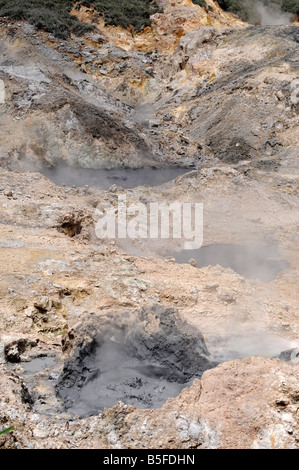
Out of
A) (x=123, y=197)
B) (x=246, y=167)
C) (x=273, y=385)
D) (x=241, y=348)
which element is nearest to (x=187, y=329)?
(x=241, y=348)

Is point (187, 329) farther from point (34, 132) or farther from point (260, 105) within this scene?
point (260, 105)

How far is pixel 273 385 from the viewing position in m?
3.20

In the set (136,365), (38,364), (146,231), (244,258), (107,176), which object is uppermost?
(107,176)

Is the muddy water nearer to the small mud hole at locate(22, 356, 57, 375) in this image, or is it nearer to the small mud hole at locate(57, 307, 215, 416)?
the small mud hole at locate(22, 356, 57, 375)

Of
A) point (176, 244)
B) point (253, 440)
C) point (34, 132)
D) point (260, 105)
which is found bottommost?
point (176, 244)

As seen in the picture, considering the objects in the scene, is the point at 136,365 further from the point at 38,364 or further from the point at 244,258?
the point at 244,258

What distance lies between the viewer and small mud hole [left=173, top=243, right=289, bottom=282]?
910 centimetres

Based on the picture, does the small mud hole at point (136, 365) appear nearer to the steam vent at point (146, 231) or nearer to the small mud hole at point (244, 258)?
the steam vent at point (146, 231)

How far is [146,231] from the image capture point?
10.7 m

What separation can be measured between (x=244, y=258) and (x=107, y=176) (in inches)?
259

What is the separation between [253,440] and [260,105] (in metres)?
16.6

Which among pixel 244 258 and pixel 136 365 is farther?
pixel 244 258

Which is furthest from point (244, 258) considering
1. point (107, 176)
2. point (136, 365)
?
point (107, 176)

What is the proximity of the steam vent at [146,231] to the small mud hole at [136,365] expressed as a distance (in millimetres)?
14
